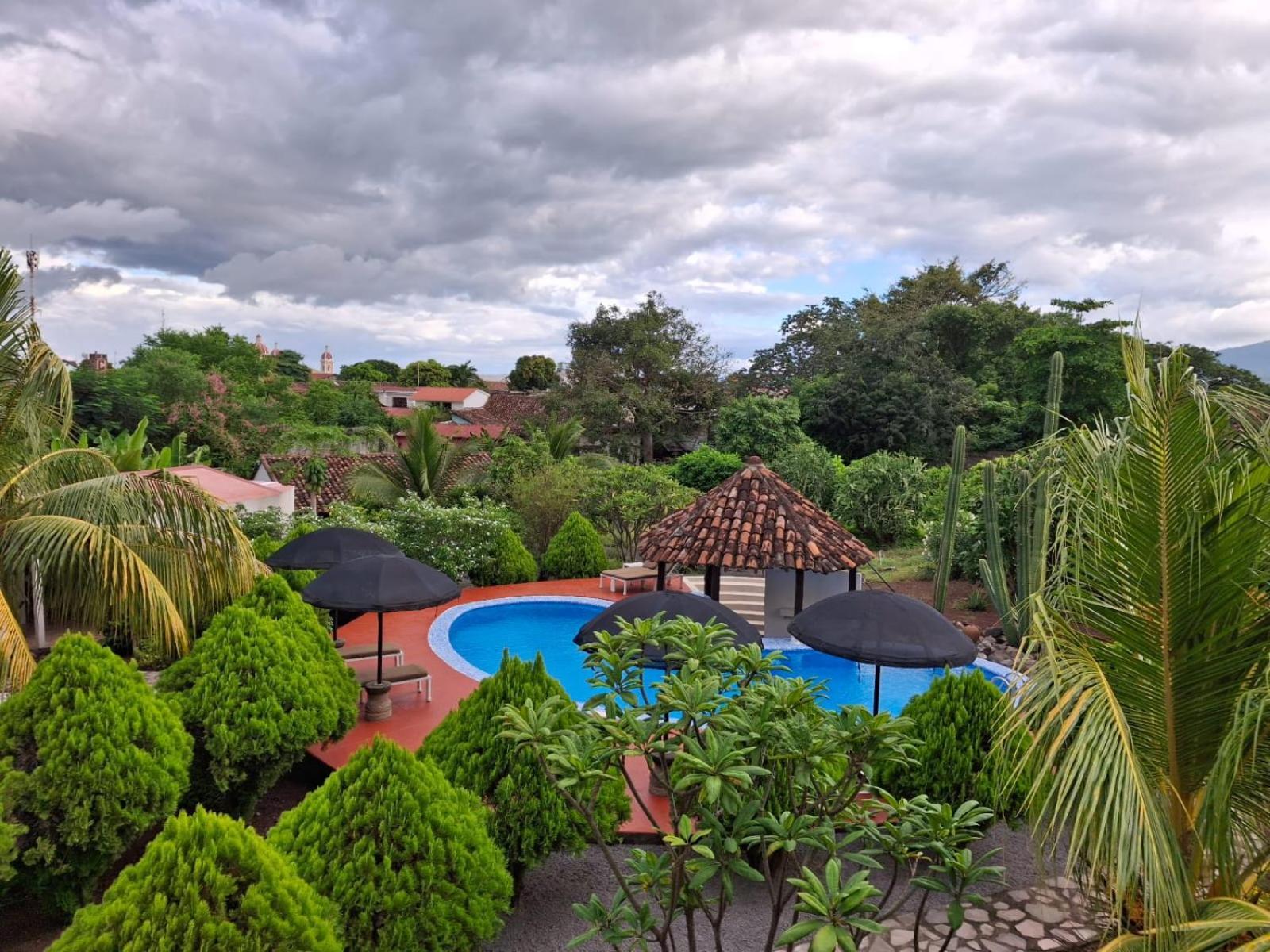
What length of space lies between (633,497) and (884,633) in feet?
39.9

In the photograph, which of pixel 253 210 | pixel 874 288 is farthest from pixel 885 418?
pixel 253 210

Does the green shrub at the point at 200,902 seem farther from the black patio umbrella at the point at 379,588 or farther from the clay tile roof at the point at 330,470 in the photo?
the clay tile roof at the point at 330,470

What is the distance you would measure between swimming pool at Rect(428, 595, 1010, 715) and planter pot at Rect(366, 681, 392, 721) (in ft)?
7.23

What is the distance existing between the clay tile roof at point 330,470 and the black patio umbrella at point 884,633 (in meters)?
15.9

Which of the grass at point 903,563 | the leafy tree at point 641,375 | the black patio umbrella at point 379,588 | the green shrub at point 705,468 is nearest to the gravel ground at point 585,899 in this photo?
the black patio umbrella at point 379,588

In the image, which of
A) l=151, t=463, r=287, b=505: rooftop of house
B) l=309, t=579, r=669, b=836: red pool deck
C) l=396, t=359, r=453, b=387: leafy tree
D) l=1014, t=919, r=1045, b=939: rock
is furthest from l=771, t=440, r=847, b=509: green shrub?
l=396, t=359, r=453, b=387: leafy tree

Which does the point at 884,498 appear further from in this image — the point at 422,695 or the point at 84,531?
the point at 84,531

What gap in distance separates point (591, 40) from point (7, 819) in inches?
414

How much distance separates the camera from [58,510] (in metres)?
7.46

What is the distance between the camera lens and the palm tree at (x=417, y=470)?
21562 millimetres

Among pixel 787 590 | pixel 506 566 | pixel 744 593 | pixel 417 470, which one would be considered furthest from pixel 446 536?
pixel 787 590

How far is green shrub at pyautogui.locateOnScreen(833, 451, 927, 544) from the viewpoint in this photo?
24.2 metres

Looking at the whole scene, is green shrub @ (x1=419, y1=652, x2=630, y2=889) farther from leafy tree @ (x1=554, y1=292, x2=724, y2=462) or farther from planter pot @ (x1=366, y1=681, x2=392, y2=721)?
leafy tree @ (x1=554, y1=292, x2=724, y2=462)

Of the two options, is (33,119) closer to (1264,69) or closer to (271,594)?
(271,594)
